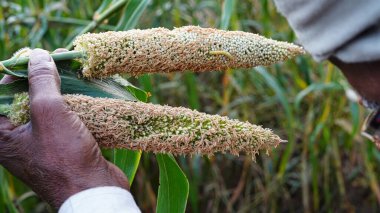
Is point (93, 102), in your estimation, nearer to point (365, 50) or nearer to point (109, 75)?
point (109, 75)

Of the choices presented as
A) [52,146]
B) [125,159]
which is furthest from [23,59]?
[125,159]

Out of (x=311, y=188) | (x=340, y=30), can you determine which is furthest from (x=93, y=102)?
(x=311, y=188)

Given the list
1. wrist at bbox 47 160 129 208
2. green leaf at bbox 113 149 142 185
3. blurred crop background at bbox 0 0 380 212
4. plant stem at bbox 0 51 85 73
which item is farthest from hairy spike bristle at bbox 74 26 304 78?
blurred crop background at bbox 0 0 380 212

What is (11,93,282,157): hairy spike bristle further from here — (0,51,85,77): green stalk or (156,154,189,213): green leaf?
(156,154,189,213): green leaf

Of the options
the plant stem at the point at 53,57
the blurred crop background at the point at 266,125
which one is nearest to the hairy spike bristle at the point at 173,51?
the plant stem at the point at 53,57

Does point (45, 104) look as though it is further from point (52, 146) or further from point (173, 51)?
point (173, 51)

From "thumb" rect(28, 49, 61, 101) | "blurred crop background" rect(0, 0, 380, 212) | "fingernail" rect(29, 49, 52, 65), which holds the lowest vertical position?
"blurred crop background" rect(0, 0, 380, 212)
